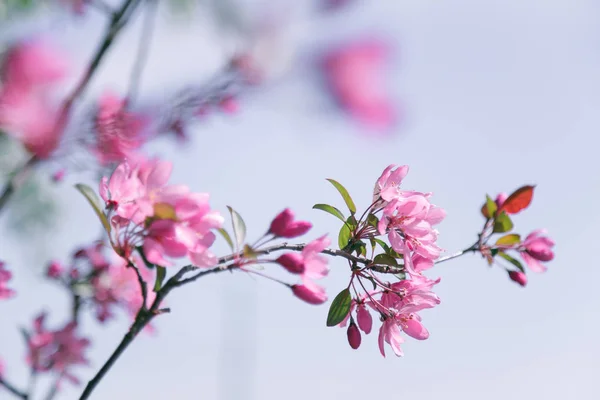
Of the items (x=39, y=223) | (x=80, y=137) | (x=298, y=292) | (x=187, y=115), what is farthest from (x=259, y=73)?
(x=39, y=223)

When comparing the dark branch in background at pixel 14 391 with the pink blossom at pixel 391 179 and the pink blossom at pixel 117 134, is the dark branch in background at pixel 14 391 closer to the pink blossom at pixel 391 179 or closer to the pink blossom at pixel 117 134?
the pink blossom at pixel 117 134

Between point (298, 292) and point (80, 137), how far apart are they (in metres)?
0.50

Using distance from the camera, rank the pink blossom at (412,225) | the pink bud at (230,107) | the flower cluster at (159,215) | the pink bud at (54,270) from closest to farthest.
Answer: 1. the flower cluster at (159,215)
2. the pink blossom at (412,225)
3. the pink bud at (230,107)
4. the pink bud at (54,270)

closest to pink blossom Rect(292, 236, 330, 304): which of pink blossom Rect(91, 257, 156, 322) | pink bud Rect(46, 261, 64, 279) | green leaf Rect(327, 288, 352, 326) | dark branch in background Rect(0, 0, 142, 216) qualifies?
green leaf Rect(327, 288, 352, 326)

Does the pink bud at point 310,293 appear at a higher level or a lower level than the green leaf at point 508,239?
lower

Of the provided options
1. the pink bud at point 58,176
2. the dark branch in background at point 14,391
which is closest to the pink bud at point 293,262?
the dark branch in background at point 14,391

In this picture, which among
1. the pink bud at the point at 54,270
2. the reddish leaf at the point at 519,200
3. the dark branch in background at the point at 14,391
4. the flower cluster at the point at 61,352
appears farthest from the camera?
the pink bud at the point at 54,270

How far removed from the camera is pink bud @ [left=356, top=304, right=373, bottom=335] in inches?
40.4

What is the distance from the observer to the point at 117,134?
117 centimetres

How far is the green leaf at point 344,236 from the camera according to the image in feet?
3.43

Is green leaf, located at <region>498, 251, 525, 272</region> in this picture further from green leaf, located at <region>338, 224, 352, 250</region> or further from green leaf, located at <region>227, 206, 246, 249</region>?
green leaf, located at <region>227, 206, 246, 249</region>

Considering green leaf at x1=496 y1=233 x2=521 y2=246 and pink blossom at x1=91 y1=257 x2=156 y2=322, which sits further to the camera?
pink blossom at x1=91 y1=257 x2=156 y2=322

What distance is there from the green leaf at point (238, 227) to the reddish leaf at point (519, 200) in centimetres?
47

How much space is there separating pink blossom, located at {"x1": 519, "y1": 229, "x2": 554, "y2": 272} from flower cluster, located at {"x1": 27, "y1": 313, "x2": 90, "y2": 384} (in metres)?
1.11
